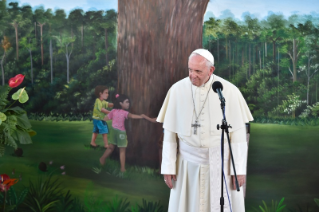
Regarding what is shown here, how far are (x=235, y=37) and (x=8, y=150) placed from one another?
3.32 meters

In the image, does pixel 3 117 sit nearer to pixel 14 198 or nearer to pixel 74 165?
pixel 74 165

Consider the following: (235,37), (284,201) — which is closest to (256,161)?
(284,201)

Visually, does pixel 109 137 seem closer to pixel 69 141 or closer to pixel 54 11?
pixel 69 141

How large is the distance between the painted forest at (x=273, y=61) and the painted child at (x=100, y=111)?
4.77 feet

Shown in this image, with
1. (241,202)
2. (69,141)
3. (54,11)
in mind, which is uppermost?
(54,11)

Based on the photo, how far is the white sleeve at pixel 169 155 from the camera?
159 inches

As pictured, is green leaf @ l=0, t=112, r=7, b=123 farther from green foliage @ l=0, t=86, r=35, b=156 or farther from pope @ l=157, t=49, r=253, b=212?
pope @ l=157, t=49, r=253, b=212

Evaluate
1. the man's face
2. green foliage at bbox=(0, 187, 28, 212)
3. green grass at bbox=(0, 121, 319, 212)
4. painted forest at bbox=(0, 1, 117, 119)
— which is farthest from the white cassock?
green foliage at bbox=(0, 187, 28, 212)

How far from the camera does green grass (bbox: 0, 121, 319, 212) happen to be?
5.02 m

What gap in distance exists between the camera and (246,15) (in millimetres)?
4988

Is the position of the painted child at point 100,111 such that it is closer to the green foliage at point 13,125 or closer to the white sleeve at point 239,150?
the green foliage at point 13,125

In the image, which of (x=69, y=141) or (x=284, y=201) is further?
(x=69, y=141)

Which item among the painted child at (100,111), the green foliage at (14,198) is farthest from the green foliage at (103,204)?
the green foliage at (14,198)

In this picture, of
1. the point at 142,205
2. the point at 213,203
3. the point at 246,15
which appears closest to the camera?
the point at 213,203
